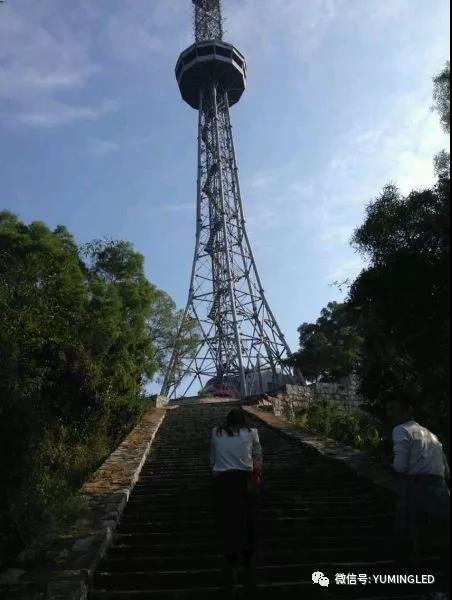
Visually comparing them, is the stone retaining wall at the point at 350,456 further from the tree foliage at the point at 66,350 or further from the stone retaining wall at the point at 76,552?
the tree foliage at the point at 66,350

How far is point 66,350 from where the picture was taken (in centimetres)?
1223

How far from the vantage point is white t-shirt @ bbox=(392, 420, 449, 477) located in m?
3.49

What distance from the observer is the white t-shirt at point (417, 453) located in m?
3.49

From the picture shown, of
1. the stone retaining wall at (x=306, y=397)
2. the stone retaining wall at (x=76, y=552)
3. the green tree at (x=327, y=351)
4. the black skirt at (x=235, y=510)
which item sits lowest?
the stone retaining wall at (x=76, y=552)

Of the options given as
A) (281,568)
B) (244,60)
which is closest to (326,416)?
(281,568)

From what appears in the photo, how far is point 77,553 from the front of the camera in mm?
4340

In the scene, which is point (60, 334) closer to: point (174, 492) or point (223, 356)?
point (174, 492)

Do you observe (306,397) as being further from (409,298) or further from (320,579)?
(320,579)

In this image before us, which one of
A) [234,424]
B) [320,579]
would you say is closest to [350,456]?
[320,579]

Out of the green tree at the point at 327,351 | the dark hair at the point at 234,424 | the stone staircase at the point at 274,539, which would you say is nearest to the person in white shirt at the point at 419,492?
the stone staircase at the point at 274,539

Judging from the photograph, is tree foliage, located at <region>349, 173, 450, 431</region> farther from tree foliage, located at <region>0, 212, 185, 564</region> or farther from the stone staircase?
tree foliage, located at <region>0, 212, 185, 564</region>

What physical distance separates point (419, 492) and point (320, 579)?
3.37ft

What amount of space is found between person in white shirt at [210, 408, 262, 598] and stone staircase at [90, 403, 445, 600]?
0.81 feet

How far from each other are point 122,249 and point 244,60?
29.8 m
